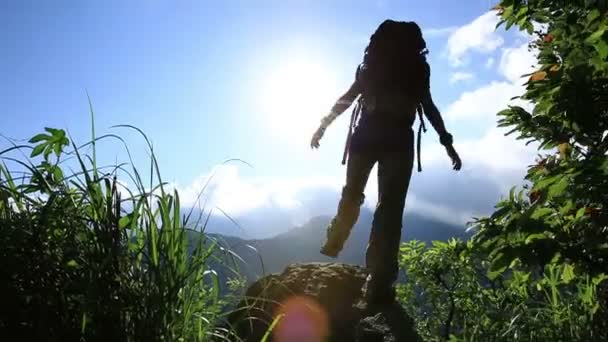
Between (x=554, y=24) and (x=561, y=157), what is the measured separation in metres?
1.06

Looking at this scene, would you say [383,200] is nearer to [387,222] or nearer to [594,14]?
[387,222]

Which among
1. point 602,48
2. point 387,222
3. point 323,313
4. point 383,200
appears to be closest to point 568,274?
point 602,48

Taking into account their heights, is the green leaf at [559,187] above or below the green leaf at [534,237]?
above

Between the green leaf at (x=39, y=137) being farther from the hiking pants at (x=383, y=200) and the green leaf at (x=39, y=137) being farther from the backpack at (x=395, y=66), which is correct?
the backpack at (x=395, y=66)

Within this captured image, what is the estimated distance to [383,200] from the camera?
5.38 meters

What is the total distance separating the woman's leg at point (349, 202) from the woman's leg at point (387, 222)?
7.9 inches

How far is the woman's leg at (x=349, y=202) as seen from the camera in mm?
5684

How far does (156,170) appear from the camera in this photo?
1.76 m

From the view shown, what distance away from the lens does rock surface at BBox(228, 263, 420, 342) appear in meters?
4.41

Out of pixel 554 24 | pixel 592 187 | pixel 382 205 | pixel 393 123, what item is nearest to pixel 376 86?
pixel 393 123

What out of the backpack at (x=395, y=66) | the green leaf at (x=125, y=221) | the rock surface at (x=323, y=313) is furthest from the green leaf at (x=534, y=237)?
the backpack at (x=395, y=66)

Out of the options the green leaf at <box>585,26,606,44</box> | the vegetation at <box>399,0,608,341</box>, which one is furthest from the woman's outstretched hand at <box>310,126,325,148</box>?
the green leaf at <box>585,26,606,44</box>

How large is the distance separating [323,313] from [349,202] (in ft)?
4.67

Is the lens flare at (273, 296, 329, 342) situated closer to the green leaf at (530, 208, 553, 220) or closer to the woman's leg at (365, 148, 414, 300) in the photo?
the woman's leg at (365, 148, 414, 300)
